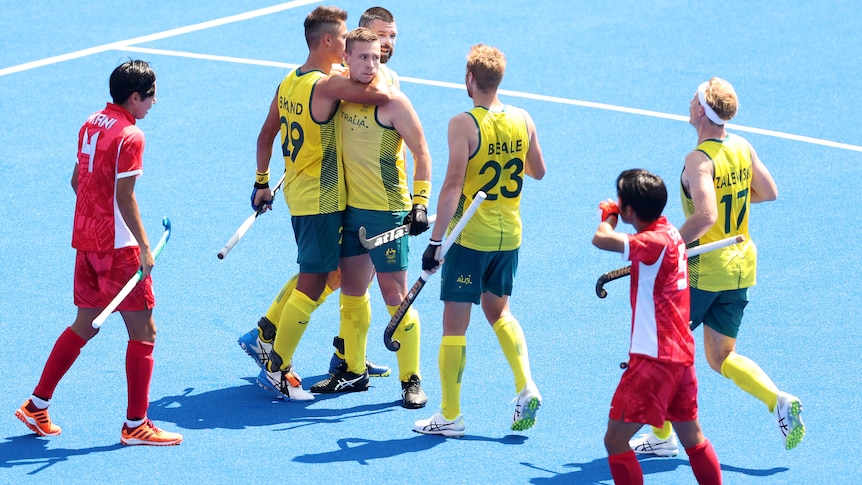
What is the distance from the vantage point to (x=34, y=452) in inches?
288

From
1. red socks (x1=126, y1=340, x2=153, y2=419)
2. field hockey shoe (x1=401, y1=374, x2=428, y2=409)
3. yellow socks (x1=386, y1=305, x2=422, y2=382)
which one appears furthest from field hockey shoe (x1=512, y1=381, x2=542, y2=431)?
red socks (x1=126, y1=340, x2=153, y2=419)

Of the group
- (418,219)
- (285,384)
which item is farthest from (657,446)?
(285,384)

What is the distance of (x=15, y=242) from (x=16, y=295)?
45.4 inches

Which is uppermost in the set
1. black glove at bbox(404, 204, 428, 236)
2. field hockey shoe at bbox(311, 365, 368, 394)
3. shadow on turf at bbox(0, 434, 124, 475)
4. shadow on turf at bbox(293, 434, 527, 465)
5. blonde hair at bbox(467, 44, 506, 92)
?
blonde hair at bbox(467, 44, 506, 92)

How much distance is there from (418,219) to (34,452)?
2636 mm

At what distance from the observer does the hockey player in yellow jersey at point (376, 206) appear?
7.83 metres

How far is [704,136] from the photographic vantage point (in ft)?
23.8

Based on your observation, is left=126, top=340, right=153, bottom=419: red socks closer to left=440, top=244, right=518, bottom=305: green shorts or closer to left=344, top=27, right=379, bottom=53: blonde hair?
left=440, top=244, right=518, bottom=305: green shorts

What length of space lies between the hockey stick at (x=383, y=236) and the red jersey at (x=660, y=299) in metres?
1.88

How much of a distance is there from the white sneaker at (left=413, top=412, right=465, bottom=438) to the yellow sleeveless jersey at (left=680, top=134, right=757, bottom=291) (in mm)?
1622

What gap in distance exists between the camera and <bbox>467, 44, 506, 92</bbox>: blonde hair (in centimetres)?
724

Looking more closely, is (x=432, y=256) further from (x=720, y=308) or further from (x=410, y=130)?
(x=720, y=308)

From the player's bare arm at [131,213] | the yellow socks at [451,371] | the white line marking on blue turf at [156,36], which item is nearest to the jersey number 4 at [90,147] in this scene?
the player's bare arm at [131,213]

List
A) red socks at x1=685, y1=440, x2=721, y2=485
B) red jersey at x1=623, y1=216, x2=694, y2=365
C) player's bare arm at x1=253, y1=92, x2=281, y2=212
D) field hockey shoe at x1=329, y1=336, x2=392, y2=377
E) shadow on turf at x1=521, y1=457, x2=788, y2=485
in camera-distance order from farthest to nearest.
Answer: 1. field hockey shoe at x1=329, y1=336, x2=392, y2=377
2. player's bare arm at x1=253, y1=92, x2=281, y2=212
3. shadow on turf at x1=521, y1=457, x2=788, y2=485
4. red socks at x1=685, y1=440, x2=721, y2=485
5. red jersey at x1=623, y1=216, x2=694, y2=365
